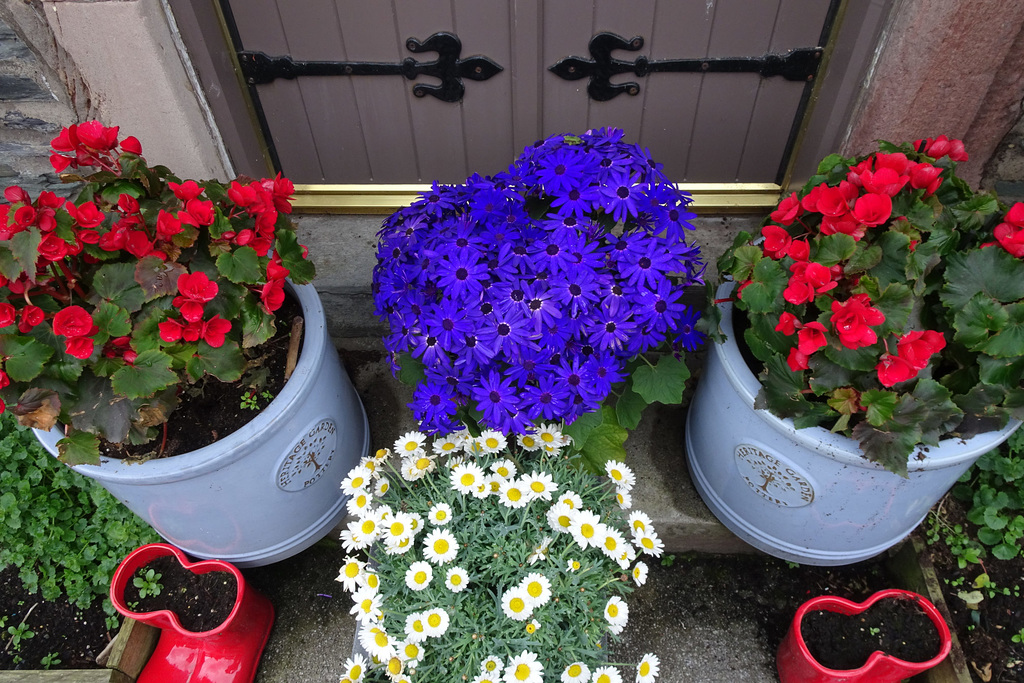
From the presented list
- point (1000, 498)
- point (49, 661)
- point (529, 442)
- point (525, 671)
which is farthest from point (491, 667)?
point (1000, 498)

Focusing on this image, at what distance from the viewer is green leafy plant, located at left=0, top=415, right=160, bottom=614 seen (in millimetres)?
2002

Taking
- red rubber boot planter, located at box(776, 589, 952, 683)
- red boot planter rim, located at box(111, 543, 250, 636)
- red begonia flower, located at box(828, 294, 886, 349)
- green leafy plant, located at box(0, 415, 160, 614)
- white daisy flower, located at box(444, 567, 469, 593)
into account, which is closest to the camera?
red begonia flower, located at box(828, 294, 886, 349)

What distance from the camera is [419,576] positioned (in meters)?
1.47

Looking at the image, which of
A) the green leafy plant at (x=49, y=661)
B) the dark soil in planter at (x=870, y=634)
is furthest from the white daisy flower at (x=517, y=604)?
the green leafy plant at (x=49, y=661)

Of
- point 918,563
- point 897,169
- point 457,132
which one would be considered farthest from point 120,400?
point 918,563

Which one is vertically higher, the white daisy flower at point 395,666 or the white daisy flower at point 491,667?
the white daisy flower at point 491,667

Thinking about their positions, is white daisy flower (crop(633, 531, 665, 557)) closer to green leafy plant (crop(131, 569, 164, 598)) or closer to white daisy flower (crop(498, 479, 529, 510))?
white daisy flower (crop(498, 479, 529, 510))

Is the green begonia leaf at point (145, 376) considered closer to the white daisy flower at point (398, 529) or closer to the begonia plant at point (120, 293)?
the begonia plant at point (120, 293)

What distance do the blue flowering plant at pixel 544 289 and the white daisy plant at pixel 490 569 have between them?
128mm

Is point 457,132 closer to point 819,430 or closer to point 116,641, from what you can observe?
point 819,430

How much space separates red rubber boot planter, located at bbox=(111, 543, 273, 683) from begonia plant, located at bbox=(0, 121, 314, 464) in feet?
1.88

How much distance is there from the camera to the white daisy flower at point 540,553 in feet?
4.96

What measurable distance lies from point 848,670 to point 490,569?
40.3 inches

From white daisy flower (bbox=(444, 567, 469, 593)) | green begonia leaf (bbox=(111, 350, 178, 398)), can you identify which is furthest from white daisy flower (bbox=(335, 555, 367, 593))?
green begonia leaf (bbox=(111, 350, 178, 398))
